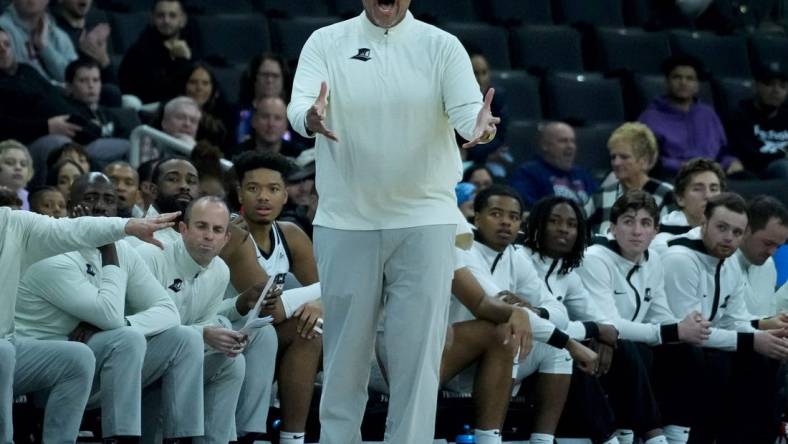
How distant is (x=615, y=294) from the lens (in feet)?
23.2

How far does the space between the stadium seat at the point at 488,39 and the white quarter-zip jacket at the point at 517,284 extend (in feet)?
11.7

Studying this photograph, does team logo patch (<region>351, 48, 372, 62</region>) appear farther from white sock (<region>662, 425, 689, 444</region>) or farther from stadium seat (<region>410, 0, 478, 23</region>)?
stadium seat (<region>410, 0, 478, 23</region>)

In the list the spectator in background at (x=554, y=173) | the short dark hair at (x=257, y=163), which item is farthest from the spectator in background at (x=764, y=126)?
the short dark hair at (x=257, y=163)

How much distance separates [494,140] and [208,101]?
1656mm

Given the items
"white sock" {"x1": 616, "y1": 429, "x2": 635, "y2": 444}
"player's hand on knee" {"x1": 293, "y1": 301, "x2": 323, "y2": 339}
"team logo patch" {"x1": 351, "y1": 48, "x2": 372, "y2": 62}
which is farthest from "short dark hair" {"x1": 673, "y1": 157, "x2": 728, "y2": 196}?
"team logo patch" {"x1": 351, "y1": 48, "x2": 372, "y2": 62}

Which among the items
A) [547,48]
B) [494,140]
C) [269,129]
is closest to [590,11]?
[547,48]

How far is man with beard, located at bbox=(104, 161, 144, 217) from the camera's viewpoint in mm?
6930

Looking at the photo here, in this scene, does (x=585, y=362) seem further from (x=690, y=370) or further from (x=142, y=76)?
(x=142, y=76)

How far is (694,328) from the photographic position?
6844mm

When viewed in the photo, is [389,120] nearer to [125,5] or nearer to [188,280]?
[188,280]

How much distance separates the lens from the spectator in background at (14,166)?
7125 mm

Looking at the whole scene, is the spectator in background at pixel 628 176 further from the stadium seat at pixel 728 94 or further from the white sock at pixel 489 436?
the white sock at pixel 489 436

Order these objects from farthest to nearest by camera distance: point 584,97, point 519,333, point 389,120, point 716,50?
1. point 716,50
2. point 584,97
3. point 519,333
4. point 389,120

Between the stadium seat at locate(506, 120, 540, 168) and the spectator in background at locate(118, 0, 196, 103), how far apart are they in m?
1.99
